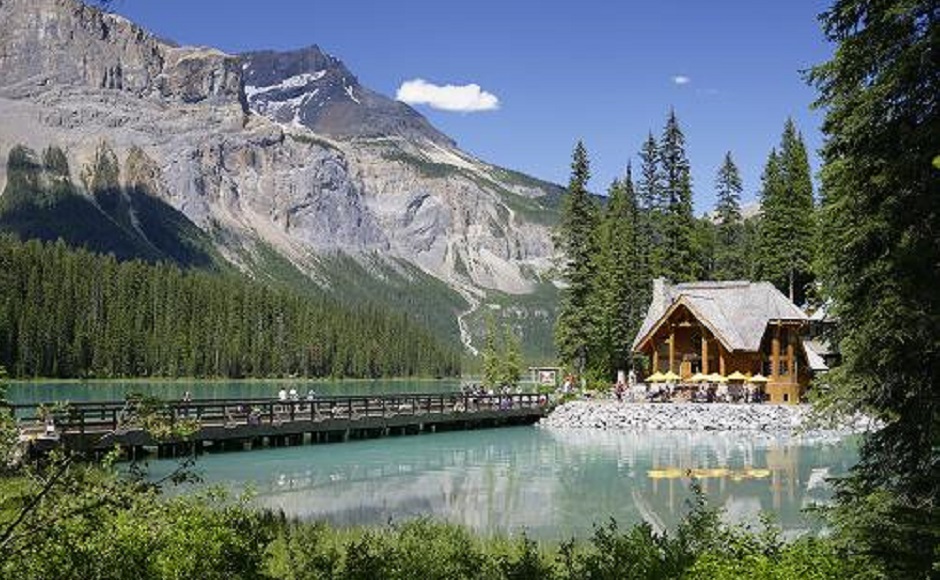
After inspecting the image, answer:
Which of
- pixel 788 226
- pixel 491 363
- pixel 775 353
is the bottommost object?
pixel 491 363

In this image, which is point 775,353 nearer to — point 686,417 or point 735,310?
point 735,310

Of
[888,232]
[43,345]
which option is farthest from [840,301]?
[43,345]

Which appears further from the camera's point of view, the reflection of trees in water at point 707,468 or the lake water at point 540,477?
the reflection of trees in water at point 707,468

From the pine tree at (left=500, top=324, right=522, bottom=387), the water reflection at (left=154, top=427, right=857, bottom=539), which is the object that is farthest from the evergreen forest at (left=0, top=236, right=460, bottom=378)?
the water reflection at (left=154, top=427, right=857, bottom=539)

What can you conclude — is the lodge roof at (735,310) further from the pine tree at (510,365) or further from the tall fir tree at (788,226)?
the pine tree at (510,365)

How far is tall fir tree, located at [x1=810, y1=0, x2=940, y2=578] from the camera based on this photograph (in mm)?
11578

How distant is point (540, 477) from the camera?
3100cm

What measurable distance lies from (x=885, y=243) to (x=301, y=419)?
32.5 meters

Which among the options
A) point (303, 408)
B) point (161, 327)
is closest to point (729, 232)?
point (303, 408)

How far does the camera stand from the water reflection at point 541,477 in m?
23.8

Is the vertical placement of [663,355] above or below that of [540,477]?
above

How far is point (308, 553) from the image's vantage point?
35.6 ft

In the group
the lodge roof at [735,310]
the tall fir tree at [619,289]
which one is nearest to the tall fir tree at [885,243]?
the lodge roof at [735,310]

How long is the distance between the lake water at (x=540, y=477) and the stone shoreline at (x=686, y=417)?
5.50ft
